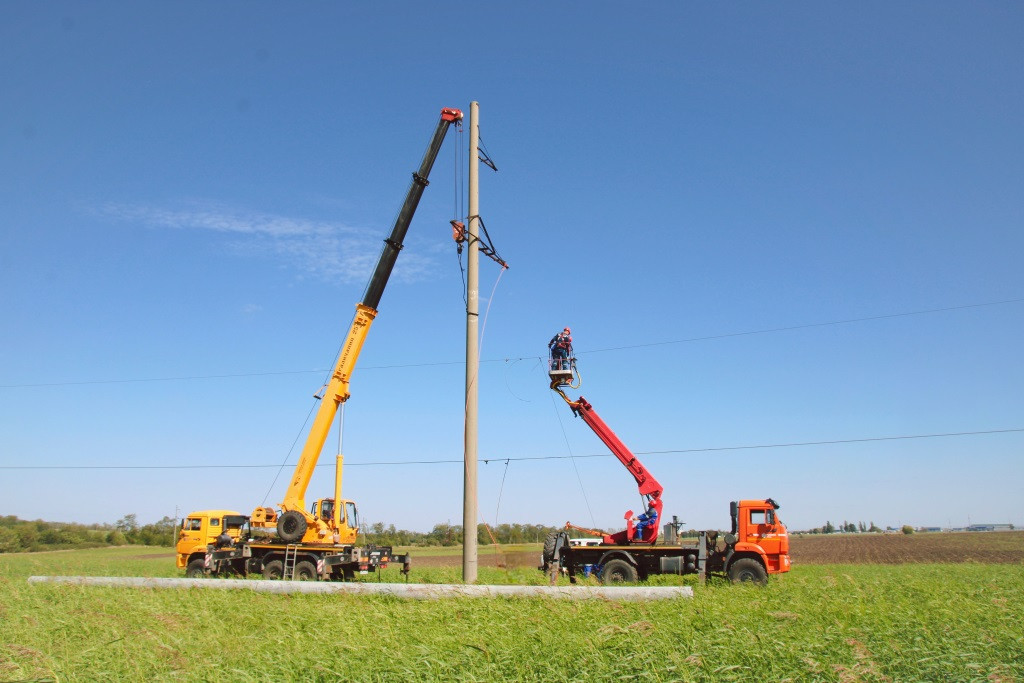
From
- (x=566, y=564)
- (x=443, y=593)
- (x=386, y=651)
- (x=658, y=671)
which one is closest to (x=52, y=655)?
(x=386, y=651)

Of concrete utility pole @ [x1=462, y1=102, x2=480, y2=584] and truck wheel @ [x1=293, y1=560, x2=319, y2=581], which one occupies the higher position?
concrete utility pole @ [x1=462, y1=102, x2=480, y2=584]

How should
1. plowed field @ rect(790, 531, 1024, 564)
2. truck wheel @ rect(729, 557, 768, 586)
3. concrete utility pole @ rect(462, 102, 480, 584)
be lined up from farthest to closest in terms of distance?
plowed field @ rect(790, 531, 1024, 564) < truck wheel @ rect(729, 557, 768, 586) < concrete utility pole @ rect(462, 102, 480, 584)

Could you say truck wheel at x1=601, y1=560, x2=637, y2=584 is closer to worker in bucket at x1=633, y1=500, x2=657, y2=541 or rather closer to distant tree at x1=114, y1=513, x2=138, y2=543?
worker in bucket at x1=633, y1=500, x2=657, y2=541

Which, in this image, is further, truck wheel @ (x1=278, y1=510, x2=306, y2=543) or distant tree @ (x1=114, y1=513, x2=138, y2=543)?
distant tree @ (x1=114, y1=513, x2=138, y2=543)

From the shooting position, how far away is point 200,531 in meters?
25.0

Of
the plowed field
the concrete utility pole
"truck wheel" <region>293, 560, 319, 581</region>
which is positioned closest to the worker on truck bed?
"truck wheel" <region>293, 560, 319, 581</region>

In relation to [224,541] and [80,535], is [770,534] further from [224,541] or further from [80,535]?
[80,535]

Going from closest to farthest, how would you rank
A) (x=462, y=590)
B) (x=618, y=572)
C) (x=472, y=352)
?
(x=462, y=590), (x=472, y=352), (x=618, y=572)

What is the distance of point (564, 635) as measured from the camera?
8539 millimetres

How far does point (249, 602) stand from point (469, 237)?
9274mm

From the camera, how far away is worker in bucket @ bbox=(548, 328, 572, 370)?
20.8 metres

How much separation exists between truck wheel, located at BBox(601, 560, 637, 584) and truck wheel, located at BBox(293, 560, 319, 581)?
894 cm

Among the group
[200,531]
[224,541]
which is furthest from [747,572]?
[200,531]

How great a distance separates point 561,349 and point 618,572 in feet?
22.3
